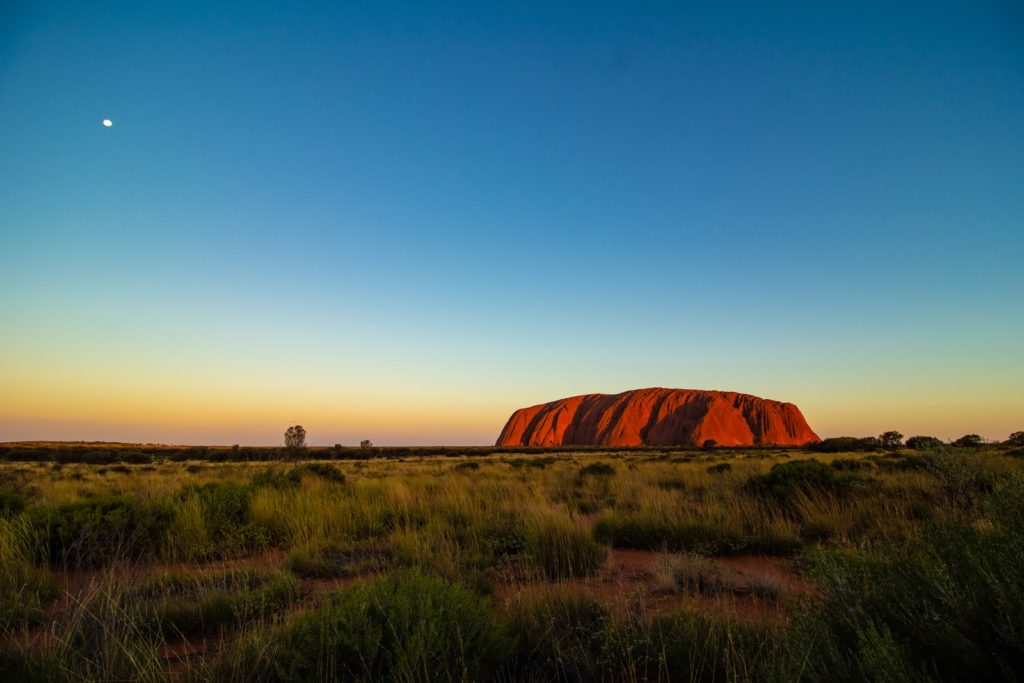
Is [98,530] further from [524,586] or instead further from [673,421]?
[673,421]

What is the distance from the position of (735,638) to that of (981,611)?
1486mm

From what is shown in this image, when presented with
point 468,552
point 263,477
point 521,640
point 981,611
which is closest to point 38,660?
point 521,640

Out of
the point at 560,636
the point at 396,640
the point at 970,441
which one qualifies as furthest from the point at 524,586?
the point at 970,441

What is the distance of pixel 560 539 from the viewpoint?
19.1 feet

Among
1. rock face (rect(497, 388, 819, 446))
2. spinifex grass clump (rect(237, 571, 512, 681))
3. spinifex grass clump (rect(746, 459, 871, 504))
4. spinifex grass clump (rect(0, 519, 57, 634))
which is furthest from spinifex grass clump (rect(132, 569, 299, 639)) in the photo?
rock face (rect(497, 388, 819, 446))

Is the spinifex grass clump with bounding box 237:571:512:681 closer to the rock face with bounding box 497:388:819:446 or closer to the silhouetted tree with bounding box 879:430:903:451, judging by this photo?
the silhouetted tree with bounding box 879:430:903:451

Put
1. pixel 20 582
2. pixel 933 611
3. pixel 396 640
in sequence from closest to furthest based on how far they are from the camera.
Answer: pixel 933 611
pixel 396 640
pixel 20 582

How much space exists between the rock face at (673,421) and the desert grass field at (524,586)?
262ft

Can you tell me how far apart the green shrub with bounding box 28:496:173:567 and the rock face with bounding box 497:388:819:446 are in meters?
83.2

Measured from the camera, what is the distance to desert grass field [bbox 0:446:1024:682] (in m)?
2.02

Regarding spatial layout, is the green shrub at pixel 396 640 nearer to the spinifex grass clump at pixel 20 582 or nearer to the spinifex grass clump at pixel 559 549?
the spinifex grass clump at pixel 559 549

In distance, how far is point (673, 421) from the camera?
8912 centimetres

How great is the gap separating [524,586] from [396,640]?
2.02m

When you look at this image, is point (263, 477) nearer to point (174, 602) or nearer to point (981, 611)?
point (174, 602)
